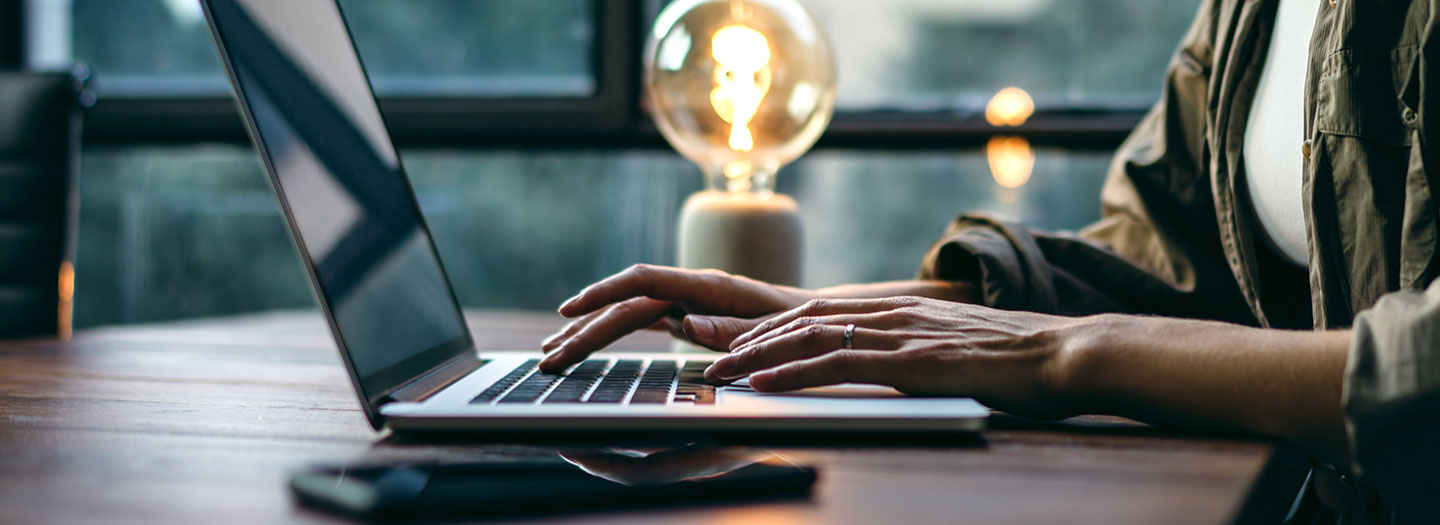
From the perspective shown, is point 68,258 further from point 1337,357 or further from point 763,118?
point 1337,357

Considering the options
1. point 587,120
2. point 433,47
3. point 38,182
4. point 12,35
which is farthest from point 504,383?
point 12,35

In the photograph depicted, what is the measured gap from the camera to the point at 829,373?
0.54 metres

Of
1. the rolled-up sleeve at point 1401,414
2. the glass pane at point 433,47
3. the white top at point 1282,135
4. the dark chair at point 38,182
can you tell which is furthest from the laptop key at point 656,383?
the glass pane at point 433,47

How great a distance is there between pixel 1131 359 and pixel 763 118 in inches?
22.7

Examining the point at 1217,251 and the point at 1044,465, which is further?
the point at 1217,251

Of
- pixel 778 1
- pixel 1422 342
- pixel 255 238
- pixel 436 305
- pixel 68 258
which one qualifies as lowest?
pixel 255 238

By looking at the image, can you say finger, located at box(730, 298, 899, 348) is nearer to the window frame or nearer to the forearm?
the forearm

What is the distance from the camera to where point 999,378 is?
0.54m

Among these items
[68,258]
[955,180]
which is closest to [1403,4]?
[955,180]

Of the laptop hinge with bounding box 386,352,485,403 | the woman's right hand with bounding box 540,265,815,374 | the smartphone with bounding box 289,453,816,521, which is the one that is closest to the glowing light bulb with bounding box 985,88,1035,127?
the woman's right hand with bounding box 540,265,815,374

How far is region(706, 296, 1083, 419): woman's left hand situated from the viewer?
54cm

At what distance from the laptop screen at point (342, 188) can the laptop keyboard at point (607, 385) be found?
0.20ft

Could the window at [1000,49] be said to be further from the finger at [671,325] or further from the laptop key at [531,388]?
the laptop key at [531,388]

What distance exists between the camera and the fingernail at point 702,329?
0.69 m
